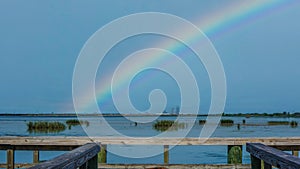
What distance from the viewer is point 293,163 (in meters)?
2.83

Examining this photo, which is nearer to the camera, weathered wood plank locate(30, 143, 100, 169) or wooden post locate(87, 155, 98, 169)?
weathered wood plank locate(30, 143, 100, 169)

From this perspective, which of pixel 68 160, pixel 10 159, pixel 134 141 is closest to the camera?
pixel 68 160

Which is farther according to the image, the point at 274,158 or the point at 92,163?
the point at 92,163

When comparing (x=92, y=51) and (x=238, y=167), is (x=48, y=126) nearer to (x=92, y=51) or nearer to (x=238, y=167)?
(x=92, y=51)

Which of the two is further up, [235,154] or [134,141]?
[134,141]

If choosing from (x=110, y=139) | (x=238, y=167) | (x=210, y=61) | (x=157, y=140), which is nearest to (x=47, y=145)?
(x=110, y=139)

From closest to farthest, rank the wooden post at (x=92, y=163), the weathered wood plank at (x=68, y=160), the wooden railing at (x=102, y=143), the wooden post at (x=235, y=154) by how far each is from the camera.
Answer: the weathered wood plank at (x=68, y=160) → the wooden post at (x=92, y=163) → the wooden railing at (x=102, y=143) → the wooden post at (x=235, y=154)

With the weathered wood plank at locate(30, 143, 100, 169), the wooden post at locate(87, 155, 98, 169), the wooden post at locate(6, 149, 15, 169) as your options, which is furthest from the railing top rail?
the weathered wood plank at locate(30, 143, 100, 169)

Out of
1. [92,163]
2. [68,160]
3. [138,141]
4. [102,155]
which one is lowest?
[102,155]

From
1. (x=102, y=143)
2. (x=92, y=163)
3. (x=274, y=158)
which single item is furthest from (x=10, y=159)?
(x=274, y=158)

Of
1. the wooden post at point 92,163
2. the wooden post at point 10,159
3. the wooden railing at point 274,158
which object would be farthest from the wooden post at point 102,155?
the wooden railing at point 274,158

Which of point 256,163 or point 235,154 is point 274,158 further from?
point 235,154

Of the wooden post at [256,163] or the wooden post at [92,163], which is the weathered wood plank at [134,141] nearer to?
the wooden post at [92,163]

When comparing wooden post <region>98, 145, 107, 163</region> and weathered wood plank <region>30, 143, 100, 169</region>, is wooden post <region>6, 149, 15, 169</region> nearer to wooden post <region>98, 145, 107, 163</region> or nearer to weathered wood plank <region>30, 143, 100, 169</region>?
wooden post <region>98, 145, 107, 163</region>
